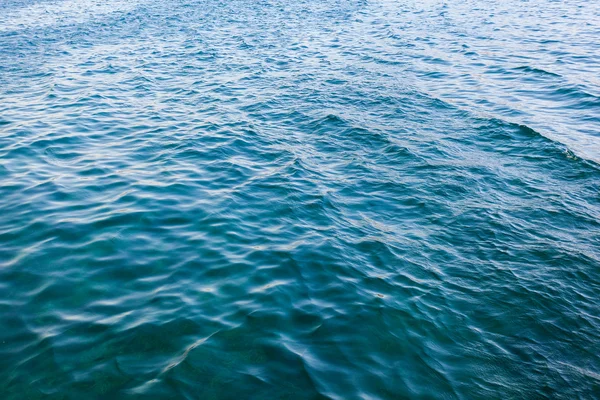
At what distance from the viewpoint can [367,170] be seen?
15.3 meters

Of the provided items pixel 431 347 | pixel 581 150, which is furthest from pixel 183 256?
pixel 581 150

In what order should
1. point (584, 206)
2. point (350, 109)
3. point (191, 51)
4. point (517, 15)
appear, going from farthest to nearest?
point (517, 15)
point (191, 51)
point (350, 109)
point (584, 206)

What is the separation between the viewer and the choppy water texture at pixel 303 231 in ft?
27.0

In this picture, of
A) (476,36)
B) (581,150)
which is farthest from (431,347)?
(476,36)

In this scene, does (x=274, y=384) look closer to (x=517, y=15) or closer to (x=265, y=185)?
(x=265, y=185)

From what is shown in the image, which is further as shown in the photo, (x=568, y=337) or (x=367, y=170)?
(x=367, y=170)

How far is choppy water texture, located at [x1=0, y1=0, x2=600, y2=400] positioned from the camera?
8242 mm

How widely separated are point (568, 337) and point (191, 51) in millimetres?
27516

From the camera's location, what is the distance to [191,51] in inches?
1214

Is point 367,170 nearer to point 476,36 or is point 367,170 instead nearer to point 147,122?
point 147,122

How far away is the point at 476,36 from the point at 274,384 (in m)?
30.8

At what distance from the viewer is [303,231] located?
12.2 meters

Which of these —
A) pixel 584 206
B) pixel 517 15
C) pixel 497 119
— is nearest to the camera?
pixel 584 206

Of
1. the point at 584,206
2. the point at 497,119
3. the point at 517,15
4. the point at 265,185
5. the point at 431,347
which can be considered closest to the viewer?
the point at 431,347
